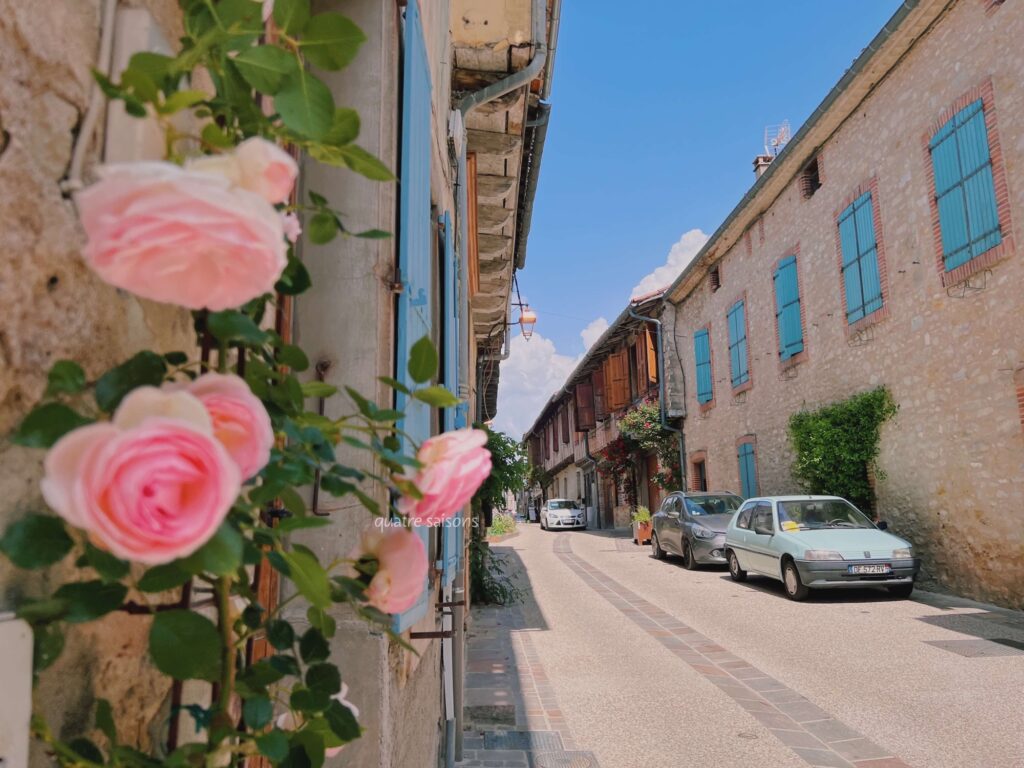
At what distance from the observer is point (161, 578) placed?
67cm

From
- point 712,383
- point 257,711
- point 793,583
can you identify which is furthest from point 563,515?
point 257,711

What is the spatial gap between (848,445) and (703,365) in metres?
7.49

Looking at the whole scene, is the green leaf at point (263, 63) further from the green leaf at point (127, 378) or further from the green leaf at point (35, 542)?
the green leaf at point (35, 542)

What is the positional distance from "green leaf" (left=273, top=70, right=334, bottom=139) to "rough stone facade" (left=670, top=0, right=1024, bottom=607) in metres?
8.96

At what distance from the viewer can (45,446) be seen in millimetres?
620

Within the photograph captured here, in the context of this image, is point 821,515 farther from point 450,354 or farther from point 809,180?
point 450,354

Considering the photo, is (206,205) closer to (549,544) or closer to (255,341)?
(255,341)

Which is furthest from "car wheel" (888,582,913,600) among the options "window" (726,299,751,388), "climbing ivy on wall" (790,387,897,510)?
"window" (726,299,751,388)

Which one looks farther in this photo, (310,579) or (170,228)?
(310,579)

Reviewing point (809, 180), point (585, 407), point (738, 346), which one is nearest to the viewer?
point (809, 180)

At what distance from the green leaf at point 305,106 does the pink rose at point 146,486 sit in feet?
1.28

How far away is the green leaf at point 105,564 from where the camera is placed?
67 centimetres

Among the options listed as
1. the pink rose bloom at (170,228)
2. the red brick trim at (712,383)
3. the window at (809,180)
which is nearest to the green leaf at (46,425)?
the pink rose bloom at (170,228)

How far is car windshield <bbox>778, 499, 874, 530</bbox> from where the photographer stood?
31.6ft
